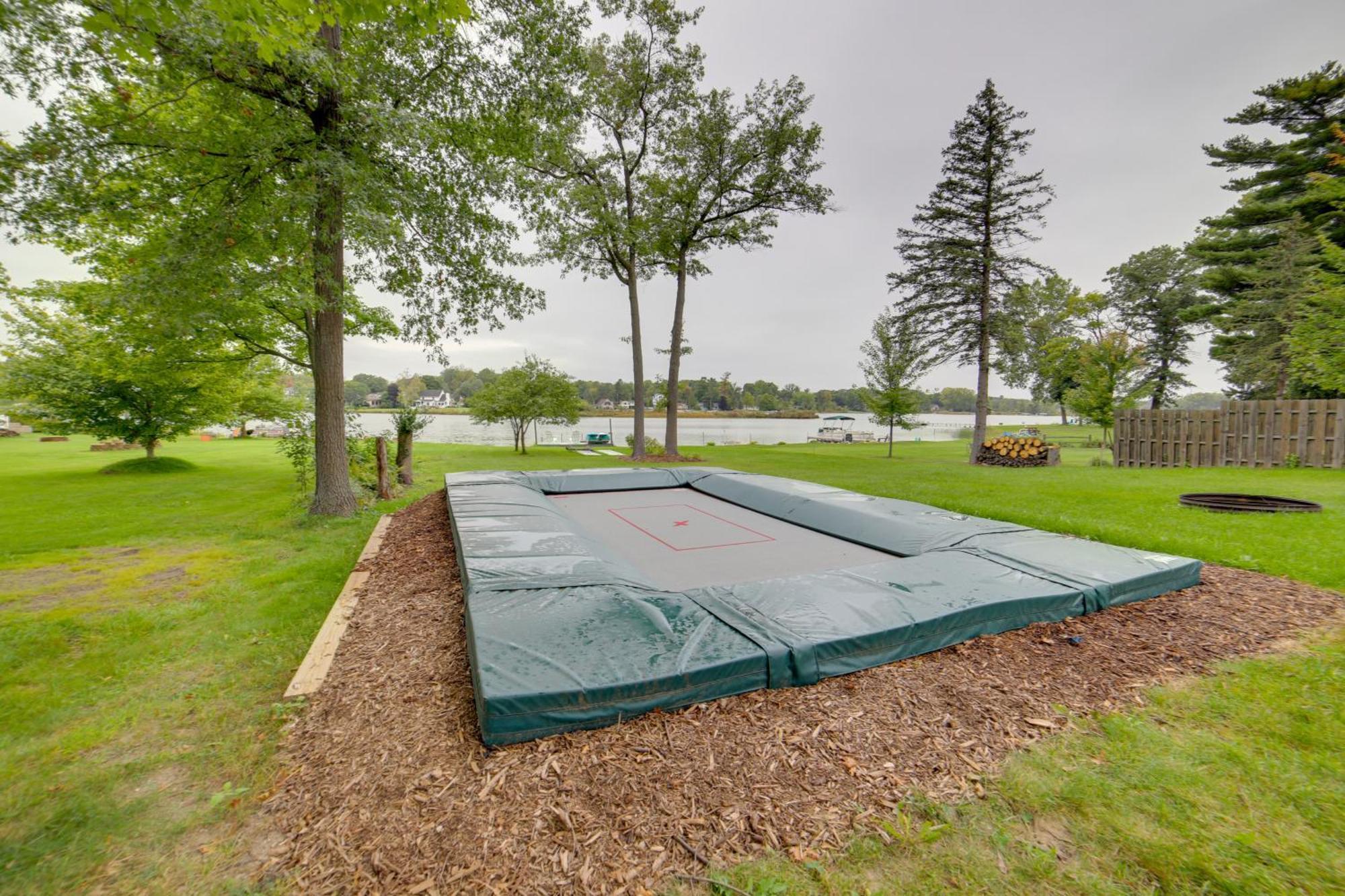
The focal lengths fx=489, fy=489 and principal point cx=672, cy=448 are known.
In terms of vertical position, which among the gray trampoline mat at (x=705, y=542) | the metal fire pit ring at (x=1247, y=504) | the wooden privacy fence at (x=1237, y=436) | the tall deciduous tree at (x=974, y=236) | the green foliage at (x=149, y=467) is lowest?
the green foliage at (x=149, y=467)

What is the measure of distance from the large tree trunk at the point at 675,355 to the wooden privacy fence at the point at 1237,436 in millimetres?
11332

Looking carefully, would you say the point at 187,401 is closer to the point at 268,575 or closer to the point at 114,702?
the point at 268,575

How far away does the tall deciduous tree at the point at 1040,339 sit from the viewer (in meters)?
13.4

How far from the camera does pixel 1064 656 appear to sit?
2398 millimetres

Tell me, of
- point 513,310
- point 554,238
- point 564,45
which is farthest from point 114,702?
point 554,238

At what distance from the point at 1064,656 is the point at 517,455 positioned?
14.9 meters

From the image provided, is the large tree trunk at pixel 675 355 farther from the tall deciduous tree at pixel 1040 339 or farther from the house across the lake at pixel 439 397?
the house across the lake at pixel 439 397

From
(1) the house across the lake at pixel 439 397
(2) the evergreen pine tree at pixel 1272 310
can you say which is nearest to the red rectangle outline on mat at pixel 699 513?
(2) the evergreen pine tree at pixel 1272 310

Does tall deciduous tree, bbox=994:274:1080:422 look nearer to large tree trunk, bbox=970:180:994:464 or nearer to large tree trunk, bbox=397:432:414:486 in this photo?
large tree trunk, bbox=970:180:994:464

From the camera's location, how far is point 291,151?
16.8 ft

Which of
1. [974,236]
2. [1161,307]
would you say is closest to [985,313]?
[974,236]

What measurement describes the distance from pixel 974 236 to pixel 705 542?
46.2 feet

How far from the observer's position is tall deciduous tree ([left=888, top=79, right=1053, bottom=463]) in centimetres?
1299

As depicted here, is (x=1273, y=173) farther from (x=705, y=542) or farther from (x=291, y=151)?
(x=291, y=151)
